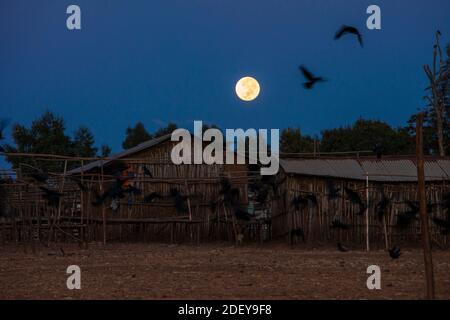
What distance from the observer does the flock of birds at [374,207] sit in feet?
66.5

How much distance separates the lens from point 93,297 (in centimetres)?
1009

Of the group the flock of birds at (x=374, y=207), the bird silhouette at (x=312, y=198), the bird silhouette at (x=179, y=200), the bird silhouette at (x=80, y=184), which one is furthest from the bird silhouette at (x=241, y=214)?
the bird silhouette at (x=80, y=184)

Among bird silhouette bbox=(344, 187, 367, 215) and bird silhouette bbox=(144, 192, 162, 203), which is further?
bird silhouette bbox=(144, 192, 162, 203)

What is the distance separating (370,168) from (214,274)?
37.4ft

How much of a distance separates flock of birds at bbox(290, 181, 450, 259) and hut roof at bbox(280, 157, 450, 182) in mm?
730

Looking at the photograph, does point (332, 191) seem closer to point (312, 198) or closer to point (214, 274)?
point (312, 198)

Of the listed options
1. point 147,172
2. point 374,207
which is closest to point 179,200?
point 147,172

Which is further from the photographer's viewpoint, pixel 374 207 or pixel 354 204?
pixel 354 204

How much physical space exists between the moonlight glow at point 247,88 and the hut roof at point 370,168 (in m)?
2.57

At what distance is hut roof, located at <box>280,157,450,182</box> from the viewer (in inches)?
850

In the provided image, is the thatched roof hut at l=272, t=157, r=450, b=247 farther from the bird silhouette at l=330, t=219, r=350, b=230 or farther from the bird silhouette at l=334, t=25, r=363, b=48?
the bird silhouette at l=334, t=25, r=363, b=48

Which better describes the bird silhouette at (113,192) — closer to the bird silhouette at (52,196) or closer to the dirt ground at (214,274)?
the bird silhouette at (52,196)

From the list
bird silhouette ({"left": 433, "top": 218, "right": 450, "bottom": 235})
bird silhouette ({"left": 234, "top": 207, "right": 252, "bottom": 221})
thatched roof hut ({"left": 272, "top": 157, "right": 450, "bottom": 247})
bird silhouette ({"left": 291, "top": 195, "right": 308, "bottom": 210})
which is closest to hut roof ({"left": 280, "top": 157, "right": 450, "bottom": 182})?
thatched roof hut ({"left": 272, "top": 157, "right": 450, "bottom": 247})

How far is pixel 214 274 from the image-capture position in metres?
13.1
